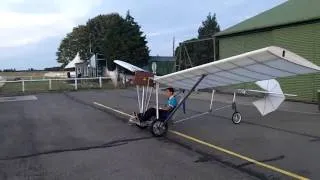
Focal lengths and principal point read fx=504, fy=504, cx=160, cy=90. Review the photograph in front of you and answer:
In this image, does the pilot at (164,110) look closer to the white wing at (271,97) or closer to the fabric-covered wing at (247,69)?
the fabric-covered wing at (247,69)

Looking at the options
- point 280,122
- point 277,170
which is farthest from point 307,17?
point 277,170

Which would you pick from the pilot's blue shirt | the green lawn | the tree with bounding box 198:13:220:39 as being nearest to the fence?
the green lawn

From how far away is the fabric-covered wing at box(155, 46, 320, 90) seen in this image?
9188mm

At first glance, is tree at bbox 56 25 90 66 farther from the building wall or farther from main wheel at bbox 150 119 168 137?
main wheel at bbox 150 119 168 137

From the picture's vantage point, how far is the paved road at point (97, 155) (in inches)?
345

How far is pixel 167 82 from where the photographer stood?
13422 millimetres

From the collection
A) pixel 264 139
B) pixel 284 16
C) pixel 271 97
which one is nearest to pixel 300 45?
pixel 284 16

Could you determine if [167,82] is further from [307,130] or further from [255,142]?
[307,130]

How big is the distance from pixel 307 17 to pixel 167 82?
1240cm

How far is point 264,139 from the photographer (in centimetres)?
1198

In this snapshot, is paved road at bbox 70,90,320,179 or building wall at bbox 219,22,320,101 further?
building wall at bbox 219,22,320,101

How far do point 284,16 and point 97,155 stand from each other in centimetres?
1842

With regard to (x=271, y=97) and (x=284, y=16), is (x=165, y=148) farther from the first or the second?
(x=284, y=16)

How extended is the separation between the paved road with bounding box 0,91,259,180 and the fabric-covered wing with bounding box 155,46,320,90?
64.8 inches
